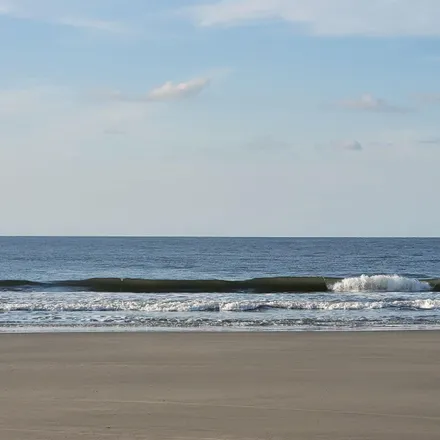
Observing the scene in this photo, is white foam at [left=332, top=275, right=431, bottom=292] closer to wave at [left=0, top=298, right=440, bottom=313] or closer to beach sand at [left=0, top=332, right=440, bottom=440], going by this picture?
wave at [left=0, top=298, right=440, bottom=313]

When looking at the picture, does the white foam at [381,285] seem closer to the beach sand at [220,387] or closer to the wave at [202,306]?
the wave at [202,306]

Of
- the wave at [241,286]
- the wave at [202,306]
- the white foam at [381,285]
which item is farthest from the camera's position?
the white foam at [381,285]

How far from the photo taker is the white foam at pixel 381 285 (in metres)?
35.5

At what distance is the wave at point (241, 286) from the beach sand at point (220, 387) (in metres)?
19.6

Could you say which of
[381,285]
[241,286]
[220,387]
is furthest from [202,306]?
[381,285]

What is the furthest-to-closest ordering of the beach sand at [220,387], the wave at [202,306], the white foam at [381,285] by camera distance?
1. the white foam at [381,285]
2. the wave at [202,306]
3. the beach sand at [220,387]

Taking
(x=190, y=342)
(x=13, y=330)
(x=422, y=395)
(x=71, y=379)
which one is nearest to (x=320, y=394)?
(x=422, y=395)

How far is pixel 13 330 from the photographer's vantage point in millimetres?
16734

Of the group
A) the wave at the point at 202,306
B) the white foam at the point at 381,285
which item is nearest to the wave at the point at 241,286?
the white foam at the point at 381,285

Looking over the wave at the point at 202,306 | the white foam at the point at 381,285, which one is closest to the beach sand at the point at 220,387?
the wave at the point at 202,306

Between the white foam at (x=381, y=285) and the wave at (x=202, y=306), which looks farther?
the white foam at (x=381, y=285)

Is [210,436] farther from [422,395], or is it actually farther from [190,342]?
[190,342]

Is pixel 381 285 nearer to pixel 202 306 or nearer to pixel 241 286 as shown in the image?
pixel 241 286

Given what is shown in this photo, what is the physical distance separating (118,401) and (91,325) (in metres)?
9.07
